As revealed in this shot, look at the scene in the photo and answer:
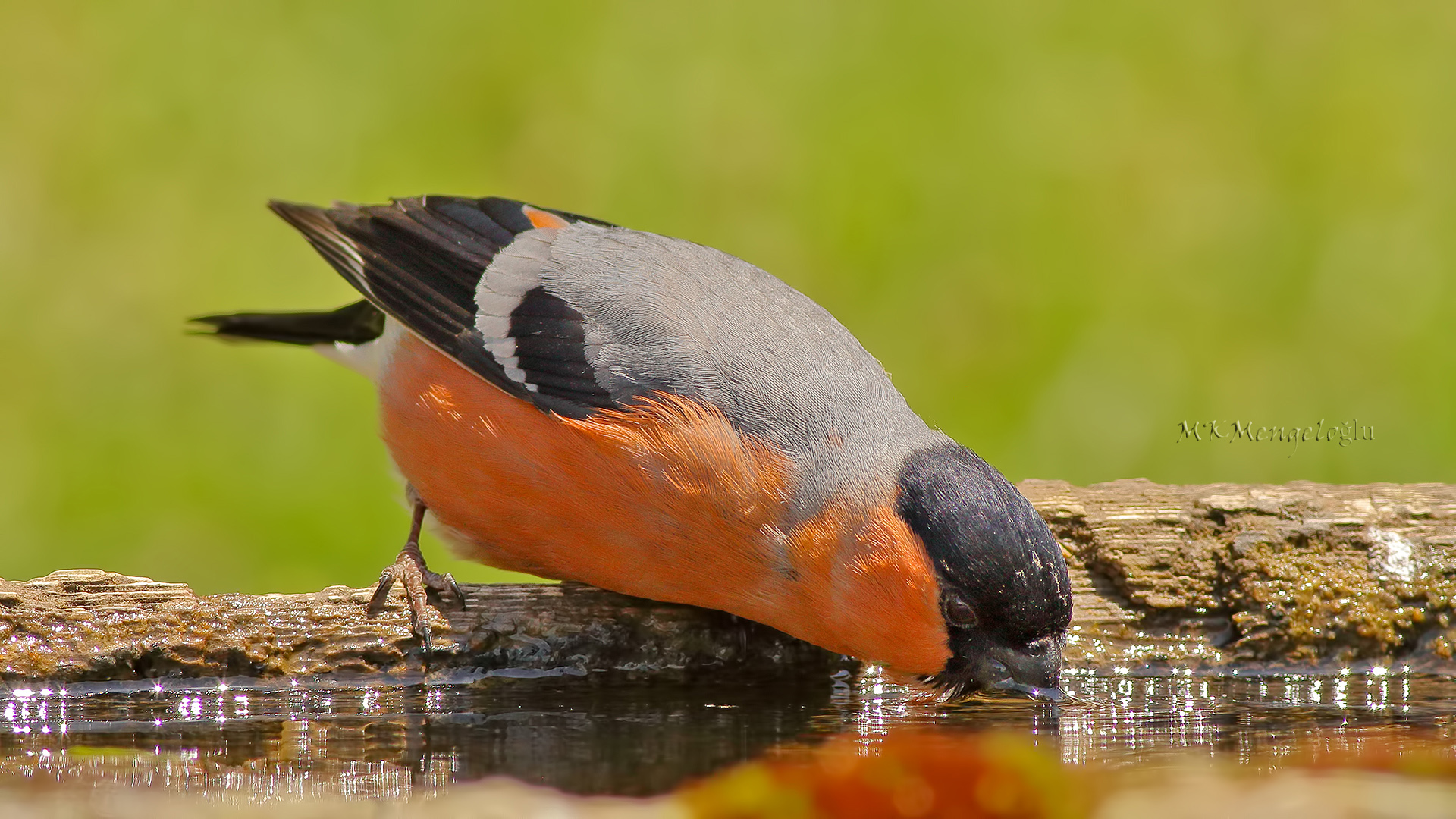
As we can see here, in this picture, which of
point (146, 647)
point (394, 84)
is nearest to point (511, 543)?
point (146, 647)

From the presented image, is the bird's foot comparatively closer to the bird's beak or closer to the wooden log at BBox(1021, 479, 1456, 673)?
the bird's beak

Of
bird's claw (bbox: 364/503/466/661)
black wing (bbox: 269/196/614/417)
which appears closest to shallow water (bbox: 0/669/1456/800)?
bird's claw (bbox: 364/503/466/661)

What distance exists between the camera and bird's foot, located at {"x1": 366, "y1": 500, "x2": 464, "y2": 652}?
5152 millimetres

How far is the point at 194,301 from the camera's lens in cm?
896

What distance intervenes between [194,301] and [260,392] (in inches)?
29.0

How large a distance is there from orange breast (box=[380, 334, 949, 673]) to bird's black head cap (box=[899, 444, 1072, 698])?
0.08 m

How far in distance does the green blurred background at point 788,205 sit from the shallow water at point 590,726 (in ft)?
9.34

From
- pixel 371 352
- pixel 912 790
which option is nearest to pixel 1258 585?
pixel 912 790

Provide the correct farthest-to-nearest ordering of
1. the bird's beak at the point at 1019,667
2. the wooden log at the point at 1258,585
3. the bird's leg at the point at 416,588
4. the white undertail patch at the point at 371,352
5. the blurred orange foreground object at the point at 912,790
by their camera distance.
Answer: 1. the white undertail patch at the point at 371,352
2. the wooden log at the point at 1258,585
3. the bird's leg at the point at 416,588
4. the bird's beak at the point at 1019,667
5. the blurred orange foreground object at the point at 912,790

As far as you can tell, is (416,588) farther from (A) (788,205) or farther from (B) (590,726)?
(A) (788,205)

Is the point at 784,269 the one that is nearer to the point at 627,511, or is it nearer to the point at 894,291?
the point at 894,291

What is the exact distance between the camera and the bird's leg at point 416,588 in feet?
16.9

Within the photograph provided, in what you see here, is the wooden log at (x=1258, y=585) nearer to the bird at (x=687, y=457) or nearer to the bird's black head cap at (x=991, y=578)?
the bird at (x=687, y=457)

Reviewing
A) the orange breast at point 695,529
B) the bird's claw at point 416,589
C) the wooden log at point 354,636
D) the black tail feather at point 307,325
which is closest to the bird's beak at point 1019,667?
the orange breast at point 695,529
